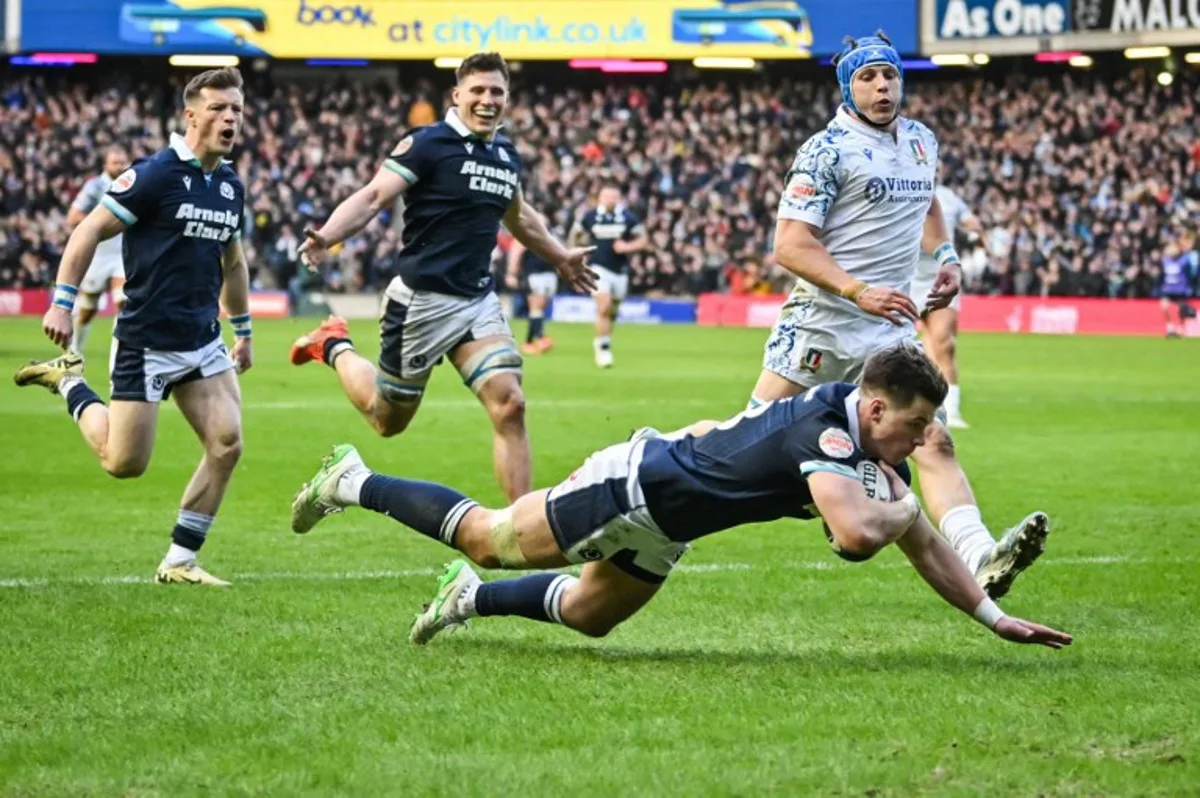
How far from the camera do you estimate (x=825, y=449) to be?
632 centimetres

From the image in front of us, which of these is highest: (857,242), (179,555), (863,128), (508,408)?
(863,128)

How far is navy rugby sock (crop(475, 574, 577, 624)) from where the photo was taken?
721cm

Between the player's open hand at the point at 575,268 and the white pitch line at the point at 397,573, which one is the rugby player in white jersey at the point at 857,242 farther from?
the player's open hand at the point at 575,268

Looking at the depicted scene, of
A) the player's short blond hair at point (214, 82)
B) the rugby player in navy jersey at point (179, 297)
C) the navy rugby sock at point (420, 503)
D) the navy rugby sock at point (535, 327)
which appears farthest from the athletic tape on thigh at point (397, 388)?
the navy rugby sock at point (535, 327)

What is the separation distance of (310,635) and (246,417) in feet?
35.2

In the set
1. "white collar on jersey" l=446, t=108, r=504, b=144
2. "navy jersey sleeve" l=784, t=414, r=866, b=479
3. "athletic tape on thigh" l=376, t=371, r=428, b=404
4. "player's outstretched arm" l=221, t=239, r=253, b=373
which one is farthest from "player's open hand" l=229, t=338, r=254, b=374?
"navy jersey sleeve" l=784, t=414, r=866, b=479

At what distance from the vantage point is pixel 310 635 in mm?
7371

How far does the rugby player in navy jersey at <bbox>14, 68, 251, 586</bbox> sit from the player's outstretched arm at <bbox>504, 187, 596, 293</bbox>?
1967 millimetres

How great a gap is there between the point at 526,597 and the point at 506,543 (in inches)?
12.6

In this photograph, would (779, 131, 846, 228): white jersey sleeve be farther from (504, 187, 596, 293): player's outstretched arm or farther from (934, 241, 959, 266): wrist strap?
(504, 187, 596, 293): player's outstretched arm

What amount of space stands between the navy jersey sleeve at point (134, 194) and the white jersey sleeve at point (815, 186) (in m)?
2.90

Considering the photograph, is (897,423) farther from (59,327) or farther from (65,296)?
(65,296)

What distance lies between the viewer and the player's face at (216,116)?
8953 millimetres

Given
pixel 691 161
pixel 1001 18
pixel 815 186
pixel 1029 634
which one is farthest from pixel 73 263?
pixel 691 161
